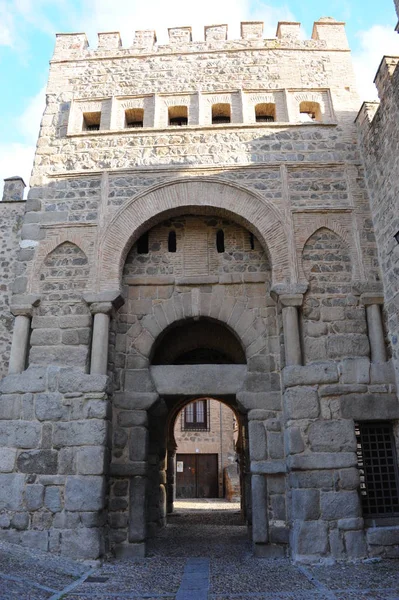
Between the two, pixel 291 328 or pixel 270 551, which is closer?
pixel 270 551

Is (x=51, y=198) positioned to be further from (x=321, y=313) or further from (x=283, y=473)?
(x=283, y=473)

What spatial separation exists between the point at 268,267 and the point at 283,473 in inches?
119

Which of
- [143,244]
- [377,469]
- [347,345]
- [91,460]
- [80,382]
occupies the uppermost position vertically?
[143,244]

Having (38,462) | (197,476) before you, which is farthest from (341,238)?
(197,476)

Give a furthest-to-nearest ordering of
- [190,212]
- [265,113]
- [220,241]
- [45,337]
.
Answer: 1. [265,113]
2. [220,241]
3. [190,212]
4. [45,337]

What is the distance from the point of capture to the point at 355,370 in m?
6.32

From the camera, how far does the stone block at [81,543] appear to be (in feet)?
18.7

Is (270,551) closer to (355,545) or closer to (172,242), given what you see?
(355,545)

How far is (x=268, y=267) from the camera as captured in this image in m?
7.45

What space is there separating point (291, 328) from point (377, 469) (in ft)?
6.98

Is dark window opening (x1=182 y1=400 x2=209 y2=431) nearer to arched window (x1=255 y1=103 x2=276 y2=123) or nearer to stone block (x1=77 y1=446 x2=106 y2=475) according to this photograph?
arched window (x1=255 y1=103 x2=276 y2=123)

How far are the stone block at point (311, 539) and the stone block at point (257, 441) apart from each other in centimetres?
101

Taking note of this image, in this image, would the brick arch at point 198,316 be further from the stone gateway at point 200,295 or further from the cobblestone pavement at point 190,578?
the cobblestone pavement at point 190,578

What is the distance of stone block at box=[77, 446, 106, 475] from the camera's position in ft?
19.6
